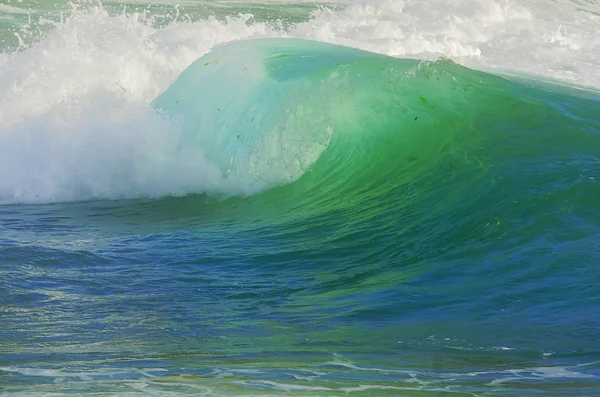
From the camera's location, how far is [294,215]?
26.6 feet

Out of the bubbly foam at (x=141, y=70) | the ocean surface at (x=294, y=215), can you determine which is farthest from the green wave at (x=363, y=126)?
the bubbly foam at (x=141, y=70)

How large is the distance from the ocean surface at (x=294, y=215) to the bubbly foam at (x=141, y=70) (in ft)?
0.11

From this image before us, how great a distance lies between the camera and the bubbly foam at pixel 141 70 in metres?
9.56

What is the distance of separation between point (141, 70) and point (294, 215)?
12.8 feet

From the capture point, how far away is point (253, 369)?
423cm

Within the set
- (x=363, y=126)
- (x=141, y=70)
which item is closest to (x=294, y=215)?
(x=363, y=126)

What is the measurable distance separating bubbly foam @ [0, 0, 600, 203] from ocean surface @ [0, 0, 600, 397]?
0.11ft

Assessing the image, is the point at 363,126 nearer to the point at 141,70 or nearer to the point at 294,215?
the point at 294,215

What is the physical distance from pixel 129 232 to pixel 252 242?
103 cm

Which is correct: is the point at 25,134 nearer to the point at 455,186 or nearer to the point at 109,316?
the point at 455,186

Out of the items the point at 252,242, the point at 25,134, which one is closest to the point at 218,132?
the point at 25,134

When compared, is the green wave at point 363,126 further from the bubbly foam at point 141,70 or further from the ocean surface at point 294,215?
the bubbly foam at point 141,70

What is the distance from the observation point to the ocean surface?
4.46 metres

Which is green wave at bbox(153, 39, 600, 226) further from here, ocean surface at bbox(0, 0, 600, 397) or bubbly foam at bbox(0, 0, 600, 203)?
bubbly foam at bbox(0, 0, 600, 203)
